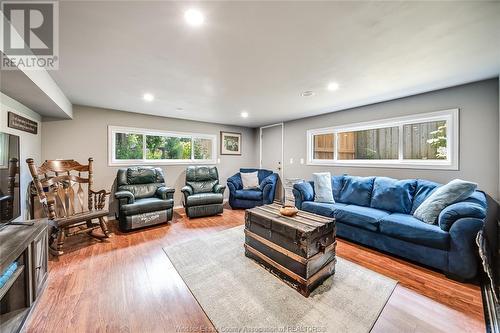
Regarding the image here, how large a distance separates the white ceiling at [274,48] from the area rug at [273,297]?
2.26 metres

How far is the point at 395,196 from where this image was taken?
2.93 meters

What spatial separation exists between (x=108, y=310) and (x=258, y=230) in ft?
4.95

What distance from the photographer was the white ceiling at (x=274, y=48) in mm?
1361

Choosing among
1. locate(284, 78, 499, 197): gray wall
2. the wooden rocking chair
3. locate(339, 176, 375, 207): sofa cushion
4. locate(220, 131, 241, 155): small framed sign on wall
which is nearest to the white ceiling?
locate(284, 78, 499, 197): gray wall

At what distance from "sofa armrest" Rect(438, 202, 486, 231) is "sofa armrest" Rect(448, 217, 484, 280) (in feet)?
0.14

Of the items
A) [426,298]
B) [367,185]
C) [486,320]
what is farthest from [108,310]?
[367,185]

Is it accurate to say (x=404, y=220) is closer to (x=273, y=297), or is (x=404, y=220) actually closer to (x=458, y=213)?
(x=458, y=213)

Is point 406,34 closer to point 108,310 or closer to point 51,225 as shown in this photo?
point 108,310

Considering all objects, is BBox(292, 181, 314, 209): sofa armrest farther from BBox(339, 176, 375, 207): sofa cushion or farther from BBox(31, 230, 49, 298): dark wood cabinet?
BBox(31, 230, 49, 298): dark wood cabinet

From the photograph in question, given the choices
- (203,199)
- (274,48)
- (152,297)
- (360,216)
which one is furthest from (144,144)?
(360,216)

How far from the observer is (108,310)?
1.63 m

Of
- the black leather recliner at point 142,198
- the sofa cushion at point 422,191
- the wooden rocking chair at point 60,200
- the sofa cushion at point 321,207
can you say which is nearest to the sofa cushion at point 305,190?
the sofa cushion at point 321,207

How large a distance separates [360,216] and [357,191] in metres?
0.69

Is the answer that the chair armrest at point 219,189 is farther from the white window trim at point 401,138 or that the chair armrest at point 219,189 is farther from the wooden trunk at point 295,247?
the white window trim at point 401,138
